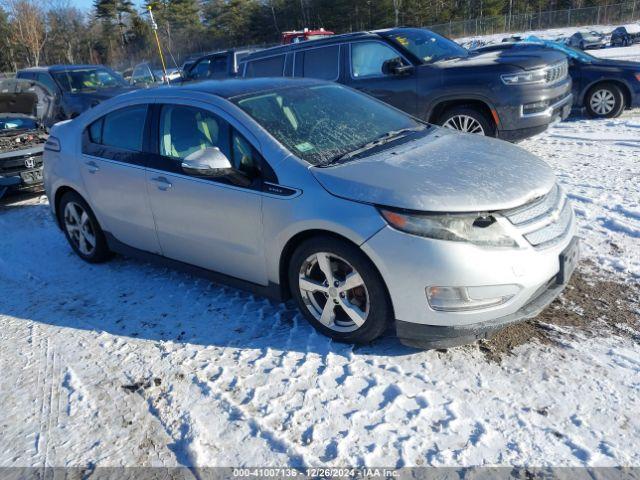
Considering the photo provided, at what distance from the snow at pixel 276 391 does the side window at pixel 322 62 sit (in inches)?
189

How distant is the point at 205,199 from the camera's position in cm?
376

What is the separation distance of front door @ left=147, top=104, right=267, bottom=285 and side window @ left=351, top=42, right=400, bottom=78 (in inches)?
175

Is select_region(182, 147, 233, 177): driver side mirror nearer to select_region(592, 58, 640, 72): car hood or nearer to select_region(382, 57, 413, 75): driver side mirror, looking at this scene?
select_region(382, 57, 413, 75): driver side mirror

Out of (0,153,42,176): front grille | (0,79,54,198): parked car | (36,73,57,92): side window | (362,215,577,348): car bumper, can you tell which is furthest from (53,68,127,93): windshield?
(362,215,577,348): car bumper

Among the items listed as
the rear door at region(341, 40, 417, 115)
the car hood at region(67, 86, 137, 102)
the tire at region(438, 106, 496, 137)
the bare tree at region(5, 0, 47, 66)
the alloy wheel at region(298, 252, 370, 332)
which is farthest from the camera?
the bare tree at region(5, 0, 47, 66)

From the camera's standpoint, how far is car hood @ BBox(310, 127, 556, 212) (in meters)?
2.98

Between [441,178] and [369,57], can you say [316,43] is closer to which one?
[369,57]

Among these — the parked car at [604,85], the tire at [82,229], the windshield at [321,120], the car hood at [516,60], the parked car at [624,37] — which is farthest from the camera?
the parked car at [624,37]

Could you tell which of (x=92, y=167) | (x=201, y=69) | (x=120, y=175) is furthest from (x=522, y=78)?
(x=201, y=69)

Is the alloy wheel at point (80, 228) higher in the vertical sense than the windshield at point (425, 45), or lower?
lower

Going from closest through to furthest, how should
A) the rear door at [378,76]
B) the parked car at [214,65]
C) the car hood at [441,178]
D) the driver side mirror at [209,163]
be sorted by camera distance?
the car hood at [441,178]
the driver side mirror at [209,163]
the rear door at [378,76]
the parked car at [214,65]

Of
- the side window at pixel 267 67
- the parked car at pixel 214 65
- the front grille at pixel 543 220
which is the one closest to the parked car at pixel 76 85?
the parked car at pixel 214 65

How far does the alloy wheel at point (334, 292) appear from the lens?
3.25 meters

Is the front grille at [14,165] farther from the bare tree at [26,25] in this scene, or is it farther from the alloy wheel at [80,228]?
the bare tree at [26,25]
